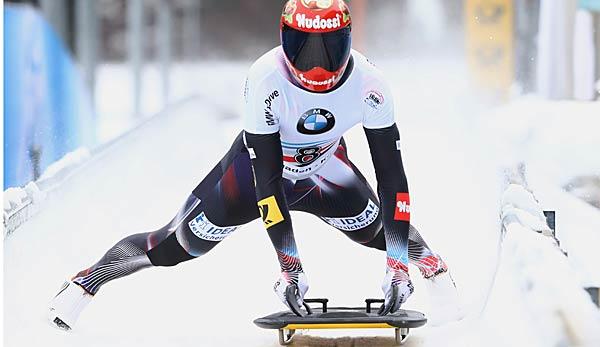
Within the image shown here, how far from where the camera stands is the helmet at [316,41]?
339 cm

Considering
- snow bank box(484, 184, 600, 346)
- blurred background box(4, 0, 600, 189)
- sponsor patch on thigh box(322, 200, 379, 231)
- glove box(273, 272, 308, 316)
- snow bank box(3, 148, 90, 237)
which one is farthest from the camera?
blurred background box(4, 0, 600, 189)

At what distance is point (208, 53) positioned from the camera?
6.65 m

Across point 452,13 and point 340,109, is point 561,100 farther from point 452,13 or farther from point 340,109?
point 340,109

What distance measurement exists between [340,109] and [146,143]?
1669 mm

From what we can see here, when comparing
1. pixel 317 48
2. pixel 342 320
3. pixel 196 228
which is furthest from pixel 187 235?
pixel 317 48

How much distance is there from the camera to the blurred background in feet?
15.4

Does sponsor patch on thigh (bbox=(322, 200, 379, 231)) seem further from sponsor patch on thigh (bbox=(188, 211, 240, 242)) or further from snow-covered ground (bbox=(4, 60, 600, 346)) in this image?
sponsor patch on thigh (bbox=(188, 211, 240, 242))

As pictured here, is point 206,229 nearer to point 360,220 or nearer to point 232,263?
point 232,263

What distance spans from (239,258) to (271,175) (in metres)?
0.61

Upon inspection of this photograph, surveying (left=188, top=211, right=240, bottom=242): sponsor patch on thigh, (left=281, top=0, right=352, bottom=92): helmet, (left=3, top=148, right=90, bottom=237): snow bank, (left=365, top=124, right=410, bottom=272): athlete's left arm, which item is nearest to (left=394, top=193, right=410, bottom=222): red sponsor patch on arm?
(left=365, top=124, right=410, bottom=272): athlete's left arm

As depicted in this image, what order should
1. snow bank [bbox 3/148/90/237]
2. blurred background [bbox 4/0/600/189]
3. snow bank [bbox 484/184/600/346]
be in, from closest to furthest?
1. snow bank [bbox 484/184/600/346]
2. snow bank [bbox 3/148/90/237]
3. blurred background [bbox 4/0/600/189]

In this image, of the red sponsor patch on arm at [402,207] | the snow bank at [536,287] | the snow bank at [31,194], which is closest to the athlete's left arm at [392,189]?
the red sponsor patch on arm at [402,207]

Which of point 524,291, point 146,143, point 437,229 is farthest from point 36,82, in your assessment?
point 524,291

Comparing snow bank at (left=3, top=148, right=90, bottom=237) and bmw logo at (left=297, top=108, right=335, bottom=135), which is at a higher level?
bmw logo at (left=297, top=108, right=335, bottom=135)
